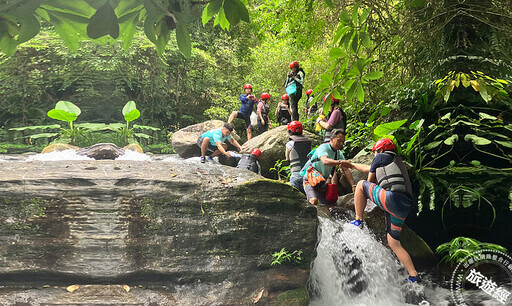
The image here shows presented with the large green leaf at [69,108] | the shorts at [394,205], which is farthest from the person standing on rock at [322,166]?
the large green leaf at [69,108]

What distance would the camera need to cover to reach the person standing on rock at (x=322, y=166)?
5.25m

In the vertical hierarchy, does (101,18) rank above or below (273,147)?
above

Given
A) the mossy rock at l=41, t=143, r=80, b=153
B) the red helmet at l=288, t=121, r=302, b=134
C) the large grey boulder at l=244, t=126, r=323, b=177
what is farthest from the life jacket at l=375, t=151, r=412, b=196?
the mossy rock at l=41, t=143, r=80, b=153

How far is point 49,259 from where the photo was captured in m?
4.14

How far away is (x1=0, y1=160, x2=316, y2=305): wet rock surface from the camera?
4160 millimetres

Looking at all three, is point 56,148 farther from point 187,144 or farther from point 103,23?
point 103,23

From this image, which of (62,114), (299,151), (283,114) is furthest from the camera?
(62,114)

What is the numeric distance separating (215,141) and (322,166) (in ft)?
11.2

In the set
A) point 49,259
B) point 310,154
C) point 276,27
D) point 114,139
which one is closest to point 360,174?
point 310,154

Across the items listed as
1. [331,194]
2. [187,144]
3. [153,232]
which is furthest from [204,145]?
[153,232]

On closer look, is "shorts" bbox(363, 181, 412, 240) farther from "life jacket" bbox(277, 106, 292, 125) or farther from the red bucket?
"life jacket" bbox(277, 106, 292, 125)

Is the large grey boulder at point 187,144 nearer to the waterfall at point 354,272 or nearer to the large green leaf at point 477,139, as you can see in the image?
the waterfall at point 354,272

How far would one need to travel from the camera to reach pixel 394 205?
4.25 meters

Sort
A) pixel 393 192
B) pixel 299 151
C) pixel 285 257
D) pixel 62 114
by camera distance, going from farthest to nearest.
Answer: pixel 62 114 < pixel 299 151 < pixel 285 257 < pixel 393 192
